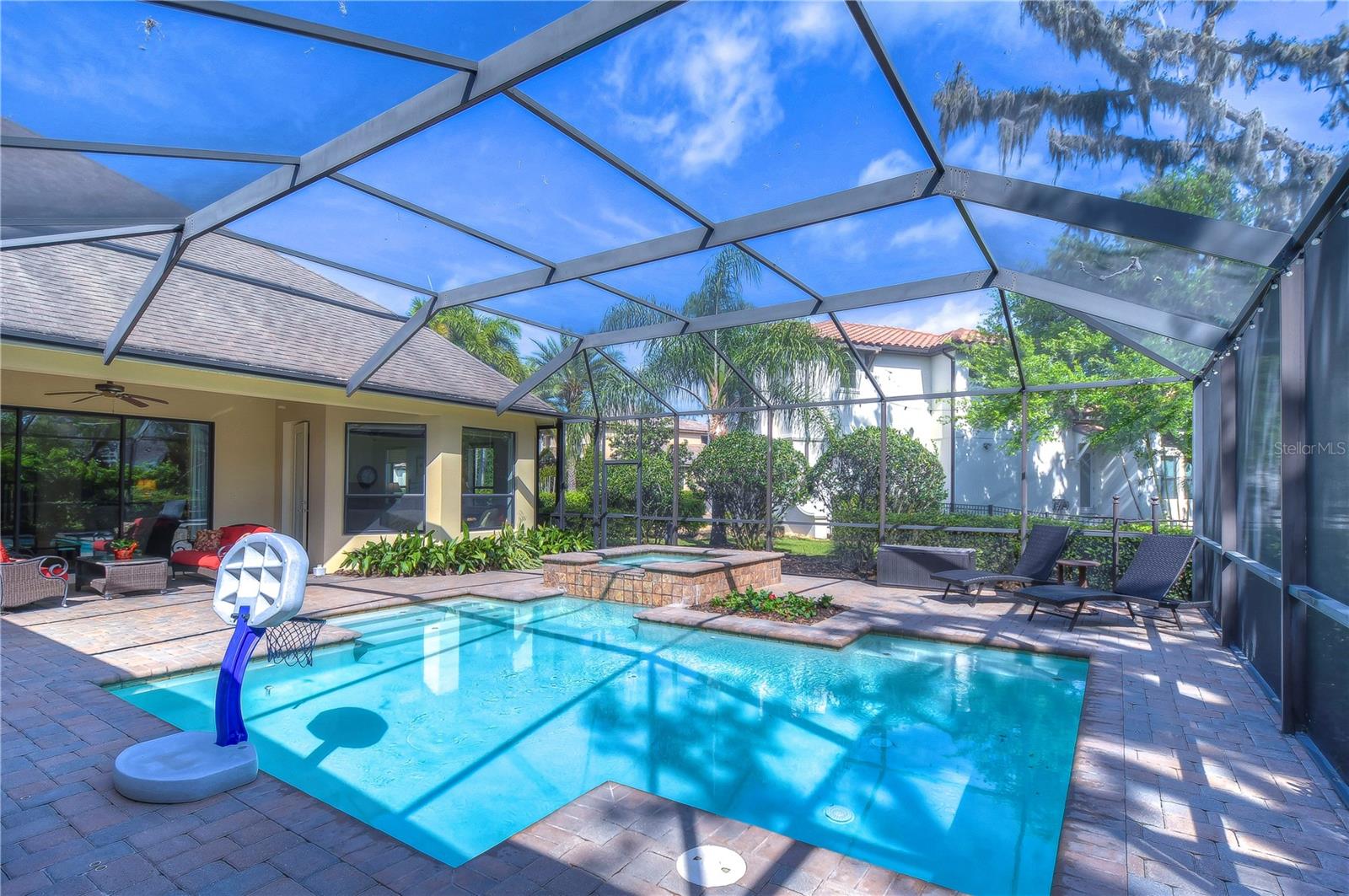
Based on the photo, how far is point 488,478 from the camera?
13844 mm

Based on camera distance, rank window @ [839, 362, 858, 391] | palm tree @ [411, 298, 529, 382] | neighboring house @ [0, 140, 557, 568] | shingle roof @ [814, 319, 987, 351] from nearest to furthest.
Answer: neighboring house @ [0, 140, 557, 568] < shingle roof @ [814, 319, 987, 351] < window @ [839, 362, 858, 391] < palm tree @ [411, 298, 529, 382]

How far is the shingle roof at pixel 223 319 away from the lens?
824 centimetres

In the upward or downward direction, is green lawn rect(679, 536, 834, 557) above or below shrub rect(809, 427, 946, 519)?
below

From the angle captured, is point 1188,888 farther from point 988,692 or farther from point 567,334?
point 567,334

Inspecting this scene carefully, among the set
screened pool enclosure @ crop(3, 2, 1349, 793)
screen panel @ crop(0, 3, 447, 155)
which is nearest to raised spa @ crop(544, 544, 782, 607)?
screened pool enclosure @ crop(3, 2, 1349, 793)

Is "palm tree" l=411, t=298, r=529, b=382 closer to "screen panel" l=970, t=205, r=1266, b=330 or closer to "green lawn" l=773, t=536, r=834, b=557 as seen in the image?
"green lawn" l=773, t=536, r=834, b=557

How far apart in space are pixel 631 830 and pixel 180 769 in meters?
2.40

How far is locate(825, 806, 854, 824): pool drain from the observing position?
3887mm

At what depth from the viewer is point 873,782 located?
4.37 m

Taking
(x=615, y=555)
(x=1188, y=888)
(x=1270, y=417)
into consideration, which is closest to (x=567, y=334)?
(x=615, y=555)

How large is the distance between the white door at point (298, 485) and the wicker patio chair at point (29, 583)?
12.3 ft

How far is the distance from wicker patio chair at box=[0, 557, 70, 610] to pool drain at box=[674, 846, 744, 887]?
873 centimetres

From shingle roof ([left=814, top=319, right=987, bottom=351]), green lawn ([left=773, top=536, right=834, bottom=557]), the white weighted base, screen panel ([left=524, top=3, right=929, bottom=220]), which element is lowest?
green lawn ([left=773, top=536, right=834, bottom=557])

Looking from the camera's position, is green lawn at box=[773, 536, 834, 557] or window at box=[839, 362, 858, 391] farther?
window at box=[839, 362, 858, 391]
